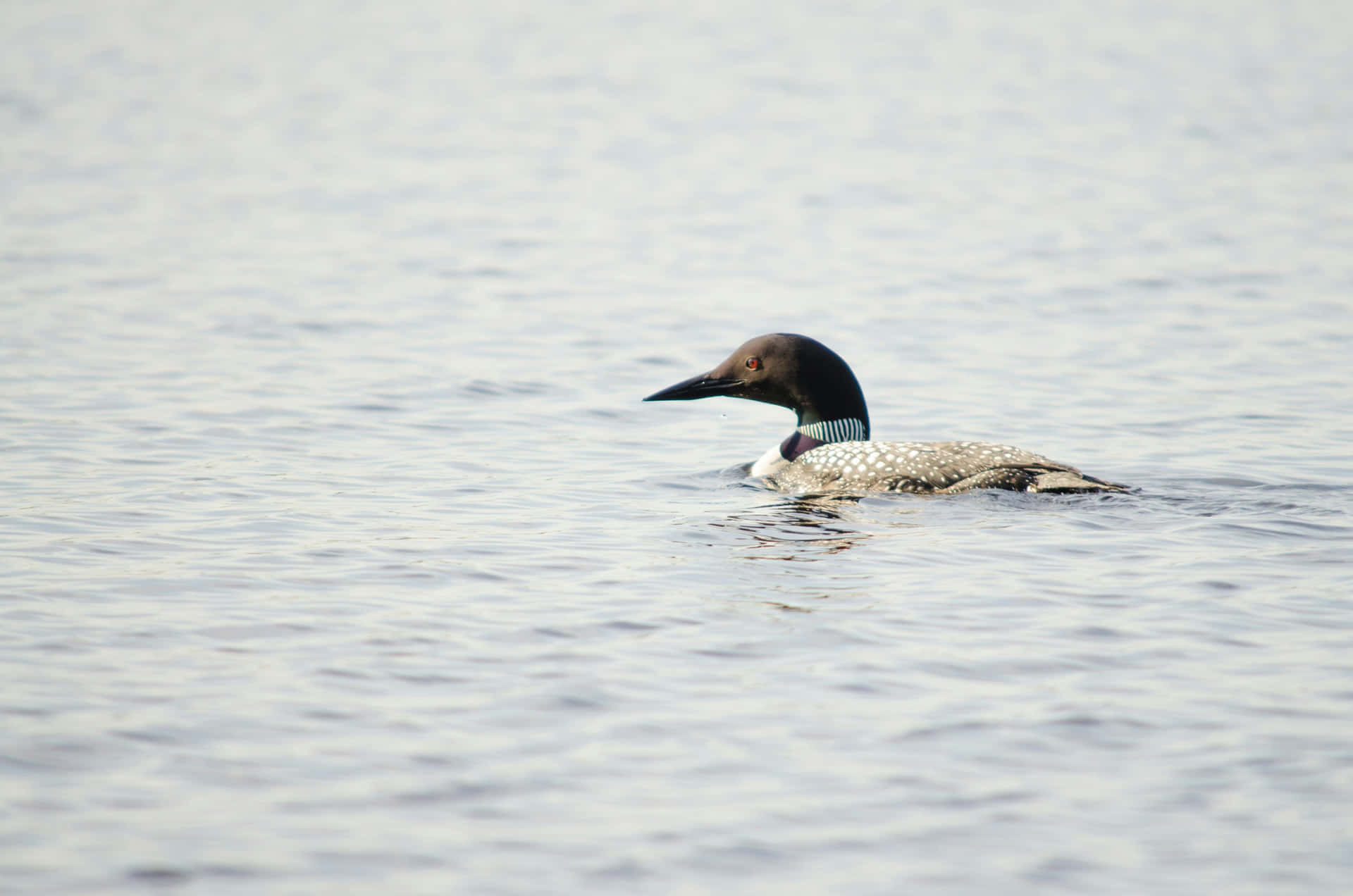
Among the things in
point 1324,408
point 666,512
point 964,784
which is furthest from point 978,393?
point 964,784

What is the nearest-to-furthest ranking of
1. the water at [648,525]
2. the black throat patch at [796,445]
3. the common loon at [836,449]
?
the water at [648,525], the common loon at [836,449], the black throat patch at [796,445]

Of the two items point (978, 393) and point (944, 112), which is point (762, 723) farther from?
point (944, 112)

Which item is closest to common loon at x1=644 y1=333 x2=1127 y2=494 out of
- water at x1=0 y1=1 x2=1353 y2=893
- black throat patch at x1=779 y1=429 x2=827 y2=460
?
black throat patch at x1=779 y1=429 x2=827 y2=460

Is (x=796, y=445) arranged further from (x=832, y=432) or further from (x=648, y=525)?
(x=648, y=525)

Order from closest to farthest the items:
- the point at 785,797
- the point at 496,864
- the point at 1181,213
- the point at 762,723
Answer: the point at 496,864 < the point at 785,797 < the point at 762,723 < the point at 1181,213

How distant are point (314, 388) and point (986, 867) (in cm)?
704

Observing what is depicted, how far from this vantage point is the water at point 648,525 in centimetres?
414

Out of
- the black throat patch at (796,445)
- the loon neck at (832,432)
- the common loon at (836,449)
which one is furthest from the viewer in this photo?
the loon neck at (832,432)

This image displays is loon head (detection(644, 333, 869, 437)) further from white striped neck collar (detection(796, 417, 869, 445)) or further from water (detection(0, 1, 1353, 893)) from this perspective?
water (detection(0, 1, 1353, 893))

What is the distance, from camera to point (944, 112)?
24000 millimetres

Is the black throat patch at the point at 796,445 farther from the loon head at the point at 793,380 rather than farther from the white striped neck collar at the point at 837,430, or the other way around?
the loon head at the point at 793,380

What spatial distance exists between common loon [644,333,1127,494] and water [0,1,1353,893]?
8.7 inches

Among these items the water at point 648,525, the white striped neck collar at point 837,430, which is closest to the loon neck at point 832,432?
the white striped neck collar at point 837,430

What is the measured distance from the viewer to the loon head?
850 centimetres
